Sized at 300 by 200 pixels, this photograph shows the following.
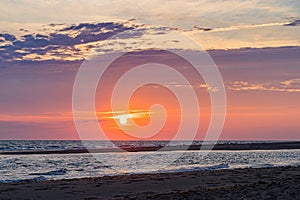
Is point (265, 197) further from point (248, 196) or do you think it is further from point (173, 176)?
point (173, 176)

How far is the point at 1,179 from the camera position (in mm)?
27422

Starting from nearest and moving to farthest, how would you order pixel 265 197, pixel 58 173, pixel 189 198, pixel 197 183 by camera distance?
pixel 265 197 → pixel 189 198 → pixel 197 183 → pixel 58 173

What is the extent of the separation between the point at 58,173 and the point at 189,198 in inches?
712

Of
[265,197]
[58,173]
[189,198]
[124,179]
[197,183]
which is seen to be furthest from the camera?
[58,173]

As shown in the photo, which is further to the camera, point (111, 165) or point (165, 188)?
point (111, 165)

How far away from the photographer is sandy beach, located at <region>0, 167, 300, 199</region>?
16344 millimetres

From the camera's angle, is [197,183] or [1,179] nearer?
[197,183]

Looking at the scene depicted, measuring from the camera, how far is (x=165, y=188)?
22.3m

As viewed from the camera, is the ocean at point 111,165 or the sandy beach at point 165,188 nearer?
the sandy beach at point 165,188

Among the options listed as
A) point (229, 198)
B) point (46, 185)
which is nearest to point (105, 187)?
point (46, 185)

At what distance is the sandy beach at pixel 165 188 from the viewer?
53.6 ft

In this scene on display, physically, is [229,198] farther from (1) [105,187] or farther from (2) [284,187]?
(1) [105,187]

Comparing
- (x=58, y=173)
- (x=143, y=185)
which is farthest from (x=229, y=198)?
(x=58, y=173)

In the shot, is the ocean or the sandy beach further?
the ocean
